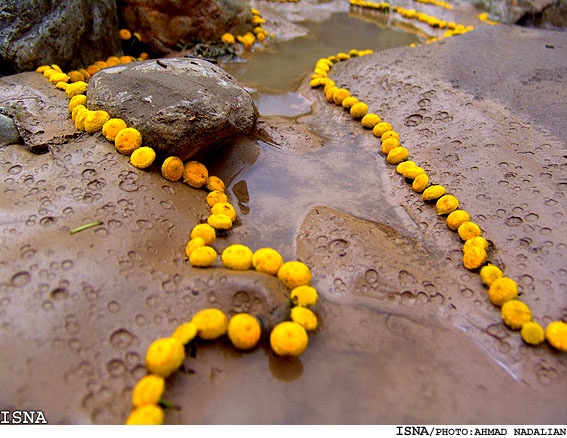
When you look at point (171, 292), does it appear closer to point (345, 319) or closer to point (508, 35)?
point (345, 319)

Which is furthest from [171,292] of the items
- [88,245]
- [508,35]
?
[508,35]

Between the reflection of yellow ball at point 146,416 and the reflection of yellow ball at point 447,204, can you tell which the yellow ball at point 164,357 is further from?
the reflection of yellow ball at point 447,204

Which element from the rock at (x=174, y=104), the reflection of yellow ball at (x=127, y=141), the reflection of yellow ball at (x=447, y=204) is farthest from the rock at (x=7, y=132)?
the reflection of yellow ball at (x=447, y=204)

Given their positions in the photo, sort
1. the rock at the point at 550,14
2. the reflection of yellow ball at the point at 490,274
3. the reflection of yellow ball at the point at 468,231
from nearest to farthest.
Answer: the reflection of yellow ball at the point at 490,274 → the reflection of yellow ball at the point at 468,231 → the rock at the point at 550,14

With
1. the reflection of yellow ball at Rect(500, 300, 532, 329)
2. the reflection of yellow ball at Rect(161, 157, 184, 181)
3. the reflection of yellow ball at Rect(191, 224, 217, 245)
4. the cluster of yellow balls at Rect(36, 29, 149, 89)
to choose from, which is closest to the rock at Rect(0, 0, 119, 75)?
the cluster of yellow balls at Rect(36, 29, 149, 89)

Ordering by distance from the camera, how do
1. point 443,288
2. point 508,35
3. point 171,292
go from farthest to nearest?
point 508,35, point 443,288, point 171,292
